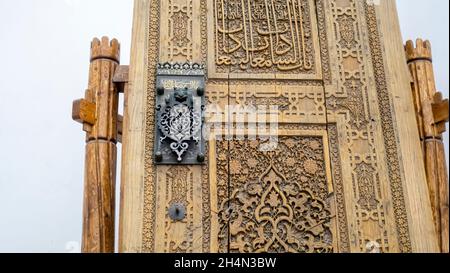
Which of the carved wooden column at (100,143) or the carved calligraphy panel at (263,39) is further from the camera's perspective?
the carved calligraphy panel at (263,39)

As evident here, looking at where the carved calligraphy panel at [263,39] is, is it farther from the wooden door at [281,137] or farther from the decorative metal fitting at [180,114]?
the decorative metal fitting at [180,114]

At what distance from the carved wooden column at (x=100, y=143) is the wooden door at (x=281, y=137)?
0.22 m

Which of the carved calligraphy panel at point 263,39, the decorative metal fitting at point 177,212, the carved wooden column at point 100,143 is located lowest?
the decorative metal fitting at point 177,212

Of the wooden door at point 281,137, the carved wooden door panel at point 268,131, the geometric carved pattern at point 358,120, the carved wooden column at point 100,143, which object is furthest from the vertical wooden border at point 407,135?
the carved wooden column at point 100,143

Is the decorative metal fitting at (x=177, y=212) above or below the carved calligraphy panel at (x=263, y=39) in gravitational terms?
below

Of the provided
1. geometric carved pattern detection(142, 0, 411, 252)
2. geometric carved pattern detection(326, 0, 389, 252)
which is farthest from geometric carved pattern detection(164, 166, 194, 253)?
geometric carved pattern detection(326, 0, 389, 252)

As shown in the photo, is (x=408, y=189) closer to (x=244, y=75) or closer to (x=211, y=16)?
(x=244, y=75)

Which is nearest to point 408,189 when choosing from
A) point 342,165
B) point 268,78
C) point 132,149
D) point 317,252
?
point 342,165

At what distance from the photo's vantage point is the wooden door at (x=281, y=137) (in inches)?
150

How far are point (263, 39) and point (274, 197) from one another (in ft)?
3.83

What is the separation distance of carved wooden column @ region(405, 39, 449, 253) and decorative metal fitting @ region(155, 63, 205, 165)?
151cm

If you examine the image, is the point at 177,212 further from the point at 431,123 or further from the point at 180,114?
the point at 431,123

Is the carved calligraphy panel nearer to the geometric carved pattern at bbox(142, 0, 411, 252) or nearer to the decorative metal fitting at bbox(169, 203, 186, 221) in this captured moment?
the geometric carved pattern at bbox(142, 0, 411, 252)

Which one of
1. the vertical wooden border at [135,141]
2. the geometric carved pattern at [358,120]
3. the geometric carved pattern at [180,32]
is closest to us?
the vertical wooden border at [135,141]
